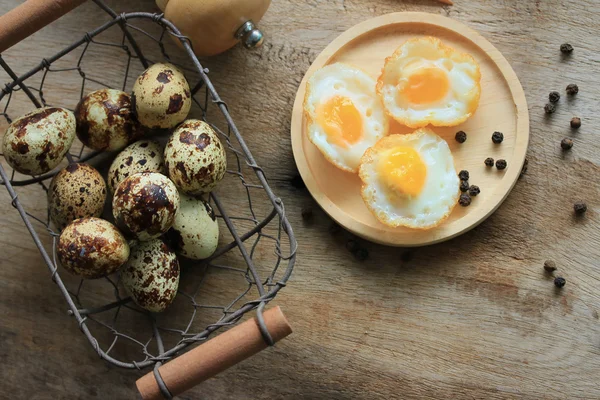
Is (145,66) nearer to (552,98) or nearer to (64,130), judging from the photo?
(64,130)

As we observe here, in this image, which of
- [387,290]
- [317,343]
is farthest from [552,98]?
[317,343]

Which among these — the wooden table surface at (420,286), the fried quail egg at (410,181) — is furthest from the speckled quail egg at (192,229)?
the fried quail egg at (410,181)

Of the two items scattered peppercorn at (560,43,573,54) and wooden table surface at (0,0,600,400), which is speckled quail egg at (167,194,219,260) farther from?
scattered peppercorn at (560,43,573,54)

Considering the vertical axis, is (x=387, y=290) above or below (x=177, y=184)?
below

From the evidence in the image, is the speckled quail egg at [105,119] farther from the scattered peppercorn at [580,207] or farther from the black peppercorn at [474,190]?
the scattered peppercorn at [580,207]

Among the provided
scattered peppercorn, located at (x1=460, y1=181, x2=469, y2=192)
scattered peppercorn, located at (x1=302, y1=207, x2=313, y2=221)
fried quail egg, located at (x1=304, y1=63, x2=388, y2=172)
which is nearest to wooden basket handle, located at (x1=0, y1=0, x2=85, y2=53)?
fried quail egg, located at (x1=304, y1=63, x2=388, y2=172)

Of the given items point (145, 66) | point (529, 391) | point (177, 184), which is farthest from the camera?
point (145, 66)
